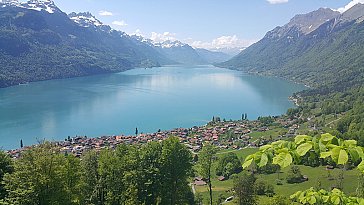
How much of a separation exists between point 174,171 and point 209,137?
63.6 meters

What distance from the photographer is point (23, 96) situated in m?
131

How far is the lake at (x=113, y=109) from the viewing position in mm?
88312

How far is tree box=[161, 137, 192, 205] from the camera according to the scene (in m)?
22.0

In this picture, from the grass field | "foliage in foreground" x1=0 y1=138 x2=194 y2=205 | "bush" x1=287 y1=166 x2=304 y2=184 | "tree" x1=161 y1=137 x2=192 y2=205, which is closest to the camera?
"foliage in foreground" x1=0 y1=138 x2=194 y2=205

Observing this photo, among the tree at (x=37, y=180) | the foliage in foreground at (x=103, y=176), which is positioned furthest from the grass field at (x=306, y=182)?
the tree at (x=37, y=180)

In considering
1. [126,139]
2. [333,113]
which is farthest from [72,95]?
[333,113]

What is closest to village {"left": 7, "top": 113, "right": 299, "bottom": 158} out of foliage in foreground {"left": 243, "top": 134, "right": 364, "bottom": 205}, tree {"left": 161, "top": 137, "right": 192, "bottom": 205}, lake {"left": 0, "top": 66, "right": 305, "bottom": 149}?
lake {"left": 0, "top": 66, "right": 305, "bottom": 149}

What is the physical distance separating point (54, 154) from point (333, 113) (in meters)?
111

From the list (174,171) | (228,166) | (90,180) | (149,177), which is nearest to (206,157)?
(174,171)

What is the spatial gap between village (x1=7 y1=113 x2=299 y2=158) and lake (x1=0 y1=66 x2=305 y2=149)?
6.54m

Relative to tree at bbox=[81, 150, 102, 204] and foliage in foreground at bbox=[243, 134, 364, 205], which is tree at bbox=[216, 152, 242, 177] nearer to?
tree at bbox=[81, 150, 102, 204]

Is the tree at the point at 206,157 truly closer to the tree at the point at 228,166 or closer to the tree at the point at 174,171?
the tree at the point at 174,171

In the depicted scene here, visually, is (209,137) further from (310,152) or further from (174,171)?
(310,152)

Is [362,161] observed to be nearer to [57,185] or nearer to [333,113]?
[57,185]
